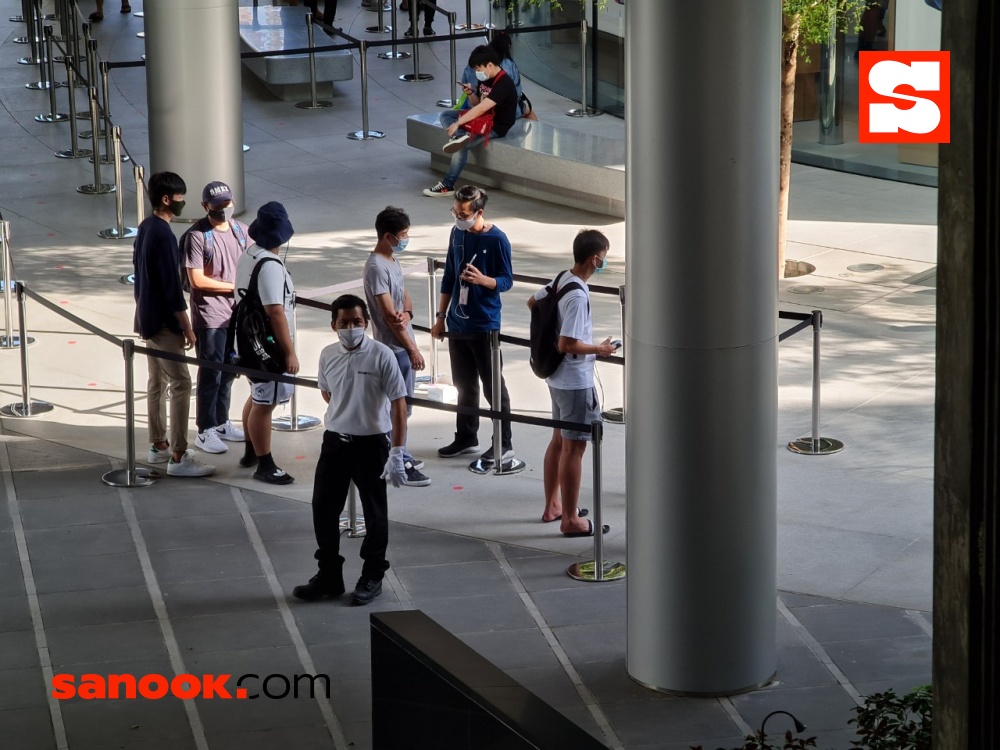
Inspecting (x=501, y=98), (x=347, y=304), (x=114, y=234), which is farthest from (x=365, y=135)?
(x=347, y=304)

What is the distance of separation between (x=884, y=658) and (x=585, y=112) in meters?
14.1

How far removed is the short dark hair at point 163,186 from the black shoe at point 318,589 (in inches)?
112

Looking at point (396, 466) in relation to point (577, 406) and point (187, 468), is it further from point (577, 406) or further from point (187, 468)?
point (187, 468)

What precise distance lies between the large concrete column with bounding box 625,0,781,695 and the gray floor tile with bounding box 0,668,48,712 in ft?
9.01

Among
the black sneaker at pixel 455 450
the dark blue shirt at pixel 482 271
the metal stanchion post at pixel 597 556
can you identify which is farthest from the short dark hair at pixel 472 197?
the metal stanchion post at pixel 597 556

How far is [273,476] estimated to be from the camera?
999 centimetres

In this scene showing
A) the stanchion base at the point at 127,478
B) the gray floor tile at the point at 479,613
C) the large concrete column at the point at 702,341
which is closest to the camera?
the large concrete column at the point at 702,341

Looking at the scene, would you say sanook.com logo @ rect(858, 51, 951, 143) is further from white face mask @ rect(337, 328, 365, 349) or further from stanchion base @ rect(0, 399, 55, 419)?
stanchion base @ rect(0, 399, 55, 419)

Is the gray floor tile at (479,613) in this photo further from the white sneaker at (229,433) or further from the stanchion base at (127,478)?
the white sneaker at (229,433)

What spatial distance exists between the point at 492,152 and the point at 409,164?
60.1 inches

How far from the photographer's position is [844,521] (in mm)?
9227

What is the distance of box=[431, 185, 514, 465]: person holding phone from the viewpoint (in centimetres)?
980

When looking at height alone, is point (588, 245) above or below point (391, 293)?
above

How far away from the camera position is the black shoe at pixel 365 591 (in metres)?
8.25
